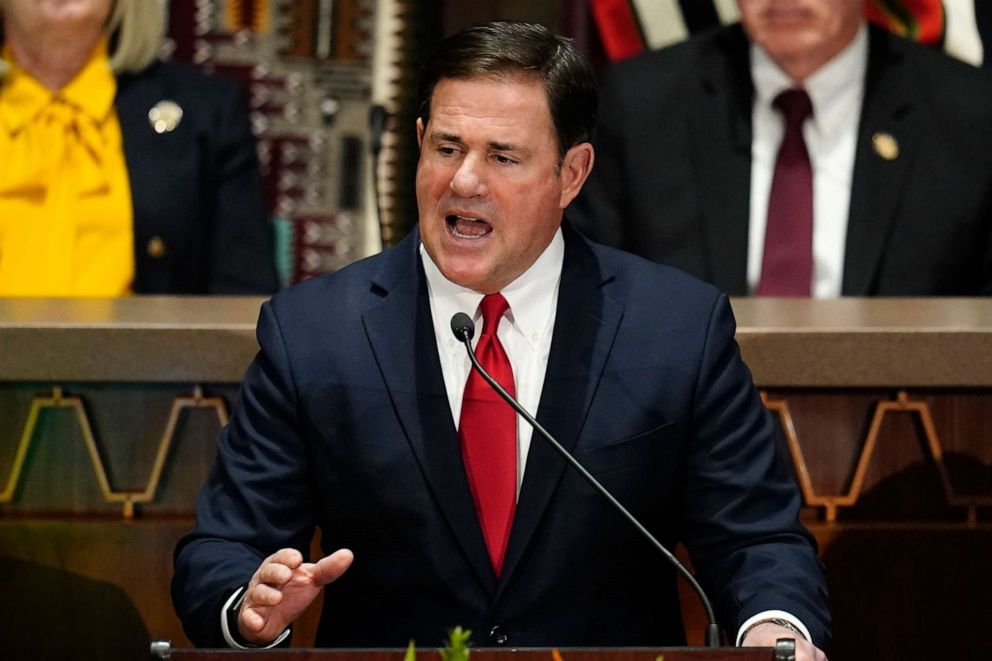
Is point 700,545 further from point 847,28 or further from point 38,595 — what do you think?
point 847,28

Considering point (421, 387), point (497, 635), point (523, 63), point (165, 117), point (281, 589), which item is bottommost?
point (497, 635)

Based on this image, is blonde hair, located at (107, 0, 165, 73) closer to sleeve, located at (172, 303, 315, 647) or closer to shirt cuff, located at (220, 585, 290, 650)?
sleeve, located at (172, 303, 315, 647)

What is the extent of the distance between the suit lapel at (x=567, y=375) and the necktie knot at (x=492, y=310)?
7cm

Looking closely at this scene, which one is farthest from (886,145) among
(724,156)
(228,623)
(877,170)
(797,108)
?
(228,623)

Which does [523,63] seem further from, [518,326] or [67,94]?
[67,94]

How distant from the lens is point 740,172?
9.39ft

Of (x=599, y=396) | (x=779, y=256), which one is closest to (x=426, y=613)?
(x=599, y=396)

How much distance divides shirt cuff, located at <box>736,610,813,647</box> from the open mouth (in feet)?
1.62

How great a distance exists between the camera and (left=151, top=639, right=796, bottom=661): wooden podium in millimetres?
1409

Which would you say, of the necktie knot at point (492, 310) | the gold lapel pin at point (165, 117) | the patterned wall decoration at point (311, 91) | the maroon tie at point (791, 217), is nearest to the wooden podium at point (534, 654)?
the necktie knot at point (492, 310)

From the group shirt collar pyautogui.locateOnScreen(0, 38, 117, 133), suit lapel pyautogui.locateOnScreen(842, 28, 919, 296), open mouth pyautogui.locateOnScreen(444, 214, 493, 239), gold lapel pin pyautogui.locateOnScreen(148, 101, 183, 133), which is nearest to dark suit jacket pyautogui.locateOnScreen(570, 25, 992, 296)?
suit lapel pyautogui.locateOnScreen(842, 28, 919, 296)

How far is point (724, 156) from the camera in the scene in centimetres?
288

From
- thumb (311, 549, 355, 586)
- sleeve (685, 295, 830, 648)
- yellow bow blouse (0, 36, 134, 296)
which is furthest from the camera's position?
yellow bow blouse (0, 36, 134, 296)

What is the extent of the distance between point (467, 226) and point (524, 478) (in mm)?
278
